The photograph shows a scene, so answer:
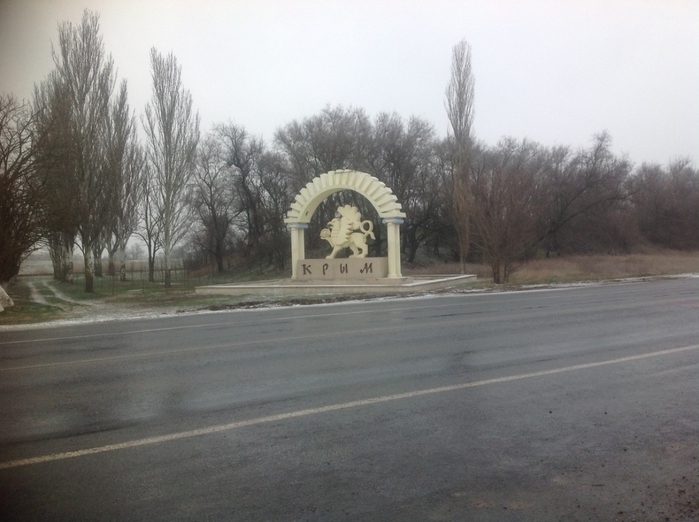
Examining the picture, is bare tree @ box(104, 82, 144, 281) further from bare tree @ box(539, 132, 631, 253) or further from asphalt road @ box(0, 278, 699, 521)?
bare tree @ box(539, 132, 631, 253)

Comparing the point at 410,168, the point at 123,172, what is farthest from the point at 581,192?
the point at 123,172

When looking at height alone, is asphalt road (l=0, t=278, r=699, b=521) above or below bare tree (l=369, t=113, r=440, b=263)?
below

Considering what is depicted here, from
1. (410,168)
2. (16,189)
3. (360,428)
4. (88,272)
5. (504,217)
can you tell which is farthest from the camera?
(410,168)

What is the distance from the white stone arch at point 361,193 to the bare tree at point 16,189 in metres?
12.6

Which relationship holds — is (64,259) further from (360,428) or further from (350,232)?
(360,428)

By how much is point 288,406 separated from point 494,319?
843cm

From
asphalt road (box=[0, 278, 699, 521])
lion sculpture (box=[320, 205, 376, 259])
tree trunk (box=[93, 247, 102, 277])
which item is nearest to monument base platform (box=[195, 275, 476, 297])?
lion sculpture (box=[320, 205, 376, 259])

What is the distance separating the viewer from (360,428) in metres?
5.56

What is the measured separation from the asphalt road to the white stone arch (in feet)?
58.3

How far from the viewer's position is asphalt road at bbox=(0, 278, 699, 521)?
13.2 feet

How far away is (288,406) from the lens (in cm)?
644

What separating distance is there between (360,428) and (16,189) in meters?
21.2

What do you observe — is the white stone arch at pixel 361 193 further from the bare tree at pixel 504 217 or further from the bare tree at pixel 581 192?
the bare tree at pixel 581 192

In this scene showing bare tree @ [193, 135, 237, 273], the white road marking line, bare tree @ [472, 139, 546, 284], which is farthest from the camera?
bare tree @ [193, 135, 237, 273]
